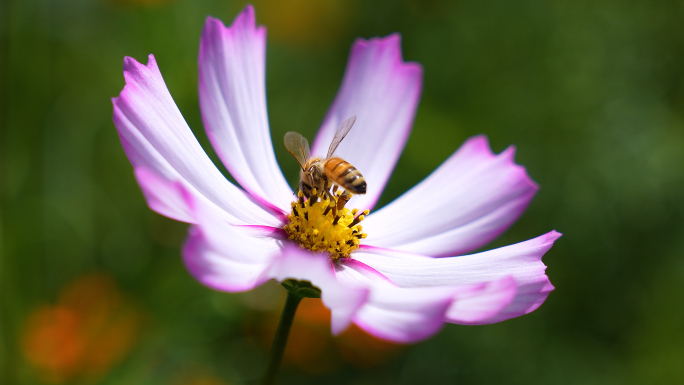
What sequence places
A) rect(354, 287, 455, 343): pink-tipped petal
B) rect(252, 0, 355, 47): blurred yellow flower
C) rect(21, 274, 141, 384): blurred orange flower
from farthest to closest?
rect(252, 0, 355, 47): blurred yellow flower → rect(21, 274, 141, 384): blurred orange flower → rect(354, 287, 455, 343): pink-tipped petal

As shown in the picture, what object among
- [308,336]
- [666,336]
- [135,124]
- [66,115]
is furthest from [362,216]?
[666,336]

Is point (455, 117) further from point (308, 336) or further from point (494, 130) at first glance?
point (308, 336)

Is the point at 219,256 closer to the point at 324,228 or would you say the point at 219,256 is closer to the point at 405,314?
the point at 405,314

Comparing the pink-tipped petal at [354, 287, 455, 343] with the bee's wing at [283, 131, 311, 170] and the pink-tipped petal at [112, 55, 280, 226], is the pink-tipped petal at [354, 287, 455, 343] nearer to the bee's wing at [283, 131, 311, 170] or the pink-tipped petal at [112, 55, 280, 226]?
the pink-tipped petal at [112, 55, 280, 226]

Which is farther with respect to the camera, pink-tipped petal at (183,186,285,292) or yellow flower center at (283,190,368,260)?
yellow flower center at (283,190,368,260)

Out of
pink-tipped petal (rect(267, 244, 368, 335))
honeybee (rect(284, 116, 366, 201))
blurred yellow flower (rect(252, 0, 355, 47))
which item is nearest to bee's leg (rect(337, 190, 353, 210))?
honeybee (rect(284, 116, 366, 201))

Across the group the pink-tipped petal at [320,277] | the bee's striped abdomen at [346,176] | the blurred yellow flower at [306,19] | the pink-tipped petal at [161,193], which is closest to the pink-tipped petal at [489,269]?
the bee's striped abdomen at [346,176]

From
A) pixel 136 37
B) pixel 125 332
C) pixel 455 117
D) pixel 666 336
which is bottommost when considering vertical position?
pixel 125 332
